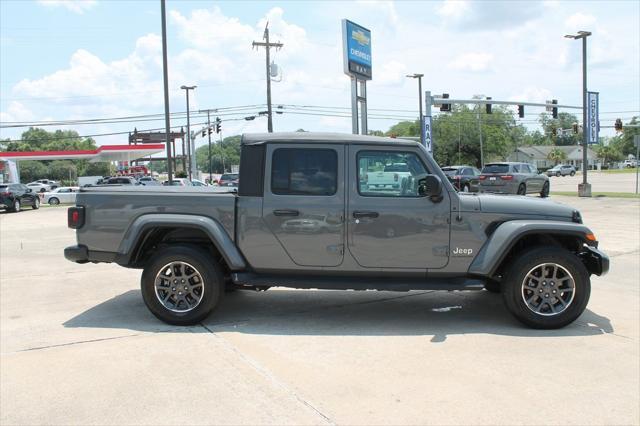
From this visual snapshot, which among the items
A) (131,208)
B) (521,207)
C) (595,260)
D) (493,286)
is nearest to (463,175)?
(493,286)

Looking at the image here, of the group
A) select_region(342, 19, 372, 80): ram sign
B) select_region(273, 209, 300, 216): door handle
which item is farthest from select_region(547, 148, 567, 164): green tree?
select_region(273, 209, 300, 216): door handle

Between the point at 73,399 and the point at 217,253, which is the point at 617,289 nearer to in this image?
the point at 217,253

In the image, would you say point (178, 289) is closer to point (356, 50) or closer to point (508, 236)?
point (508, 236)

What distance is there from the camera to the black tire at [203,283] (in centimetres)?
530

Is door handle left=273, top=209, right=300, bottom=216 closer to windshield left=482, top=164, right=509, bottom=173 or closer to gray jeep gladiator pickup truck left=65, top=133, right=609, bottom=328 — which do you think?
gray jeep gladiator pickup truck left=65, top=133, right=609, bottom=328

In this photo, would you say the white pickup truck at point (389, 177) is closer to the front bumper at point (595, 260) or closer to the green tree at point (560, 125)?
the front bumper at point (595, 260)

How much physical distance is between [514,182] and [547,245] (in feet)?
65.8

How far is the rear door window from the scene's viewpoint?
17.4 ft

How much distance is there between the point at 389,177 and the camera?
533 cm

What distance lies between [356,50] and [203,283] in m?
19.9

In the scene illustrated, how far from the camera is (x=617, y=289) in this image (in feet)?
23.2

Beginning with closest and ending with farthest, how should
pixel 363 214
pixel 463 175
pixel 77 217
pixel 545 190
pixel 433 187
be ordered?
pixel 433 187, pixel 363 214, pixel 77 217, pixel 545 190, pixel 463 175

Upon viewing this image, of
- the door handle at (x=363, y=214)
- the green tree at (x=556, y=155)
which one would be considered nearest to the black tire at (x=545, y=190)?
the door handle at (x=363, y=214)

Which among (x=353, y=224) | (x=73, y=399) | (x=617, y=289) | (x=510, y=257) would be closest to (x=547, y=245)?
(x=510, y=257)
